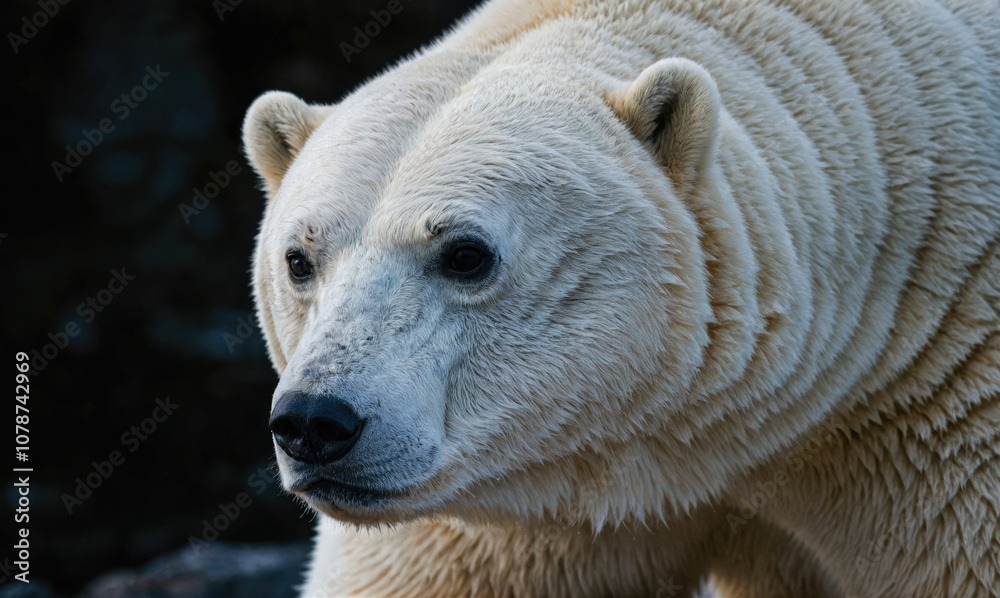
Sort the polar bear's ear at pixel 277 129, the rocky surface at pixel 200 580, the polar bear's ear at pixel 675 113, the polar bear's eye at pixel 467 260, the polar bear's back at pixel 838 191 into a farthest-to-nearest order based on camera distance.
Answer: the rocky surface at pixel 200 580, the polar bear's ear at pixel 277 129, the polar bear's back at pixel 838 191, the polar bear's ear at pixel 675 113, the polar bear's eye at pixel 467 260

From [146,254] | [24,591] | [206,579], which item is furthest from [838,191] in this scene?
[146,254]

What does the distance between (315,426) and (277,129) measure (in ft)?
4.05

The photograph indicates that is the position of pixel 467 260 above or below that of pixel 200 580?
above

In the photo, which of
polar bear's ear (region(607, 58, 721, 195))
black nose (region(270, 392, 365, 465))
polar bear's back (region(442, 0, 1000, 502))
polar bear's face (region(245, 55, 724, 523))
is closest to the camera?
black nose (region(270, 392, 365, 465))

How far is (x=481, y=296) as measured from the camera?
2.65m

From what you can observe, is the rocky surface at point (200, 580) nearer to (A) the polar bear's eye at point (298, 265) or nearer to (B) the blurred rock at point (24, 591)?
(B) the blurred rock at point (24, 591)

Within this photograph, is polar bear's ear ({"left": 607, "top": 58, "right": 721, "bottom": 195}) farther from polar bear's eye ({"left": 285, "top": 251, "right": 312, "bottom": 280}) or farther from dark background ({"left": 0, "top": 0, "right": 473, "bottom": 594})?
dark background ({"left": 0, "top": 0, "right": 473, "bottom": 594})

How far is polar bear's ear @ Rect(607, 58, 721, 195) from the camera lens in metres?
2.72

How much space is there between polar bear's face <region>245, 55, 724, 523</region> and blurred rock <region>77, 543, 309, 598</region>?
294cm

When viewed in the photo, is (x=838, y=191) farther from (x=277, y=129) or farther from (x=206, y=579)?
(x=206, y=579)

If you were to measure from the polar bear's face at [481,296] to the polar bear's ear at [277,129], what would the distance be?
1.15ft

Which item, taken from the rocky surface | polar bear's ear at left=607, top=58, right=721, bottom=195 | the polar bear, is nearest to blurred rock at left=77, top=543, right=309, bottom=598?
the rocky surface

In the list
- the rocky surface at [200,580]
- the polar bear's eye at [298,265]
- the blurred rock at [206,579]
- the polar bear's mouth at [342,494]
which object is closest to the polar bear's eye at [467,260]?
the polar bear's eye at [298,265]

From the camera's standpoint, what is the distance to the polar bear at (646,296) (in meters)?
2.62
